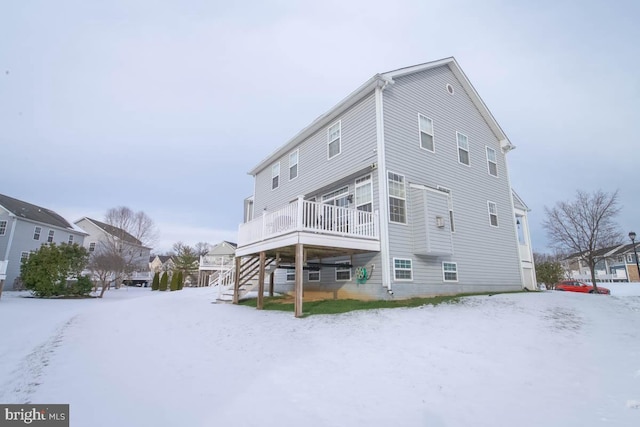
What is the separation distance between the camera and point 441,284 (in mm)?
11164

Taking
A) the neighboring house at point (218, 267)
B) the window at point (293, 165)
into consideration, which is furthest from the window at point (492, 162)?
the neighboring house at point (218, 267)

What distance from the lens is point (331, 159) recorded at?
1296cm

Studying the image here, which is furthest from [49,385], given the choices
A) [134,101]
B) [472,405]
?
[134,101]

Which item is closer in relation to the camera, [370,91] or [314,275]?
[370,91]

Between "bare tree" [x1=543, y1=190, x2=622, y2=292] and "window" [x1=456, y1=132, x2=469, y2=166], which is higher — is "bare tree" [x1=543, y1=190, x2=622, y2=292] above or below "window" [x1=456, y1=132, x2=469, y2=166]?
below

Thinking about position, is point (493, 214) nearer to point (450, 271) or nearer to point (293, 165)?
point (450, 271)

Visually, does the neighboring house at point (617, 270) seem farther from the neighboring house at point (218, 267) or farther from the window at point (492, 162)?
the neighboring house at point (218, 267)

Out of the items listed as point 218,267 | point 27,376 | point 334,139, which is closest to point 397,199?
point 334,139

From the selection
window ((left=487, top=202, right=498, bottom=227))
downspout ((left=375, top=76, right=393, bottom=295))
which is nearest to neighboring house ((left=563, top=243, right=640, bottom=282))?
window ((left=487, top=202, right=498, bottom=227))

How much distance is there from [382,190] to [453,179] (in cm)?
433

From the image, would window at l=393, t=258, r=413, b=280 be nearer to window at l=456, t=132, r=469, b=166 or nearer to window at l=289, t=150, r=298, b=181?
window at l=456, t=132, r=469, b=166

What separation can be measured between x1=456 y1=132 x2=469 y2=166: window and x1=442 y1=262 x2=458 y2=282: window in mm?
4828

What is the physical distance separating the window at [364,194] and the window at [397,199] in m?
0.69

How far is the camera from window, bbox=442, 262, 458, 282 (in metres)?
11.4
